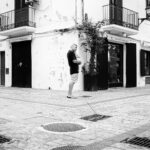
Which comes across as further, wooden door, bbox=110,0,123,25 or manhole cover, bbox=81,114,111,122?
wooden door, bbox=110,0,123,25

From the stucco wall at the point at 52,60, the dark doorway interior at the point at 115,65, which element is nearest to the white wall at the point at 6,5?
the stucco wall at the point at 52,60

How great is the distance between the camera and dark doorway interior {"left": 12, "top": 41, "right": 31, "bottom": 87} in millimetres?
15815

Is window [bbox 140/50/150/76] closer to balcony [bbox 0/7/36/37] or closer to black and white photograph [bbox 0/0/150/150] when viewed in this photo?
black and white photograph [bbox 0/0/150/150]

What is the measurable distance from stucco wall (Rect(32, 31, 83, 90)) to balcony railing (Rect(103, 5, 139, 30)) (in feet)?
6.86

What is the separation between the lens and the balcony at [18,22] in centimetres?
1502

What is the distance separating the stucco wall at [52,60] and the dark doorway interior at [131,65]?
4.15 m

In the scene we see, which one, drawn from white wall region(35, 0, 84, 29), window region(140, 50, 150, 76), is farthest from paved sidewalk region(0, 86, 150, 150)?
window region(140, 50, 150, 76)

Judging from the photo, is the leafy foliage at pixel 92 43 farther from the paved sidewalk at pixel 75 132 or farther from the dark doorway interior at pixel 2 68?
the dark doorway interior at pixel 2 68

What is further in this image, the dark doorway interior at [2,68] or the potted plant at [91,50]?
the dark doorway interior at [2,68]

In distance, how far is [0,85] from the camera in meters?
18.0

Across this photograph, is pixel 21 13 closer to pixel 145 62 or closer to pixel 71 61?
pixel 71 61

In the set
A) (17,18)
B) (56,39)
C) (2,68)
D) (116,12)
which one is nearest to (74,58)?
(56,39)

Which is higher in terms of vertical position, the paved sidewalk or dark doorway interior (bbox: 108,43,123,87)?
dark doorway interior (bbox: 108,43,123,87)

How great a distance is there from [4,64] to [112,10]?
787 centimetres
